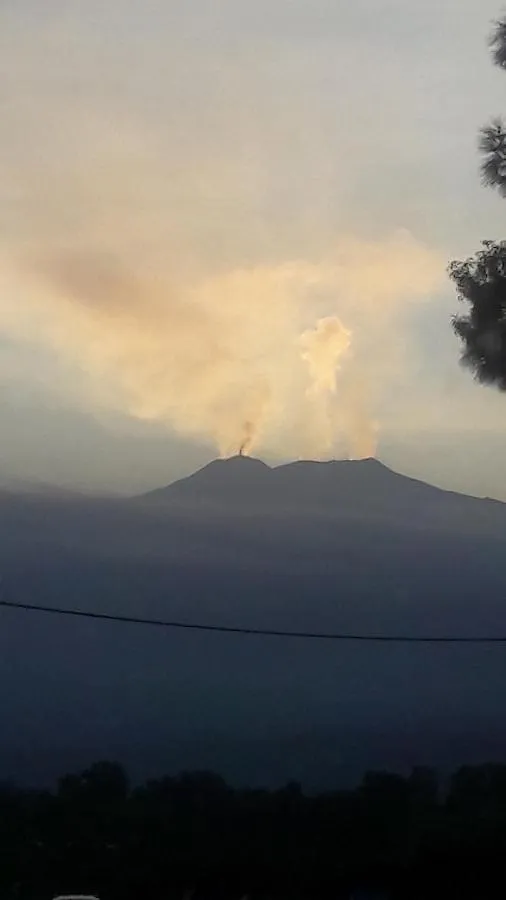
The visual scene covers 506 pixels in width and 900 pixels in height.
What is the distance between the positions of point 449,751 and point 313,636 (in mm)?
1582

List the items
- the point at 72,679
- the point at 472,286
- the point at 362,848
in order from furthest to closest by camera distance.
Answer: the point at 72,679 < the point at 362,848 < the point at 472,286

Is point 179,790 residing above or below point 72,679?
below

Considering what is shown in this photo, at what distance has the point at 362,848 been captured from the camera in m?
9.79

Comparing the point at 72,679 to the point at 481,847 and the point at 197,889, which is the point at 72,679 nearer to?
the point at 197,889

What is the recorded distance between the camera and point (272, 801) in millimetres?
10500

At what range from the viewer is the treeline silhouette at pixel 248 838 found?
9.28 metres

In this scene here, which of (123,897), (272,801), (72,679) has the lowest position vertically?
(123,897)

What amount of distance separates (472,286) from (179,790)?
4791 millimetres

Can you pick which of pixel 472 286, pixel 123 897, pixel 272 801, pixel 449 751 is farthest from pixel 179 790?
pixel 472 286

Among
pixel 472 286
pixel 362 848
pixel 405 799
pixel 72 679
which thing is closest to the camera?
pixel 472 286

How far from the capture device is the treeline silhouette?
30.5ft

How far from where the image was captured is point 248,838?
10.0m

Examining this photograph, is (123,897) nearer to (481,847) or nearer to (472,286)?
(481,847)

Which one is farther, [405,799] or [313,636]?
[313,636]
